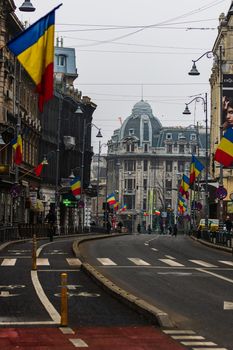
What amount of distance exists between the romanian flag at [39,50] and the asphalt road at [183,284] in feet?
17.8

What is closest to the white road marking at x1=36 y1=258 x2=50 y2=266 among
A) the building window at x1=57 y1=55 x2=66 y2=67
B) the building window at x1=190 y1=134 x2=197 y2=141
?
the building window at x1=57 y1=55 x2=66 y2=67

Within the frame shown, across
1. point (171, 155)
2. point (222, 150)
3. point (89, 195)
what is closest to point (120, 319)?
point (222, 150)

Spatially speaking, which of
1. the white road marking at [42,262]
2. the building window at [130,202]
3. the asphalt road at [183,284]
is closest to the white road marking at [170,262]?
the asphalt road at [183,284]

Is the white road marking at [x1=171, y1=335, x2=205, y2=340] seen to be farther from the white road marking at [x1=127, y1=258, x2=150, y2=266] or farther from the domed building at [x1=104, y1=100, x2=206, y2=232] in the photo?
the domed building at [x1=104, y1=100, x2=206, y2=232]

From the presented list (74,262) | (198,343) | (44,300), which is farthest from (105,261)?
(198,343)

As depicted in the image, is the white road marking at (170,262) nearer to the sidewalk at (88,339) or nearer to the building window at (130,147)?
the sidewalk at (88,339)

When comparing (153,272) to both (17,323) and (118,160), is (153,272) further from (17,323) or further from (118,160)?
(118,160)

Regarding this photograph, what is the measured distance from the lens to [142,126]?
187500mm

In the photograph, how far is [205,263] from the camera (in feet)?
94.9

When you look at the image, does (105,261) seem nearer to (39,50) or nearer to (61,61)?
(39,50)

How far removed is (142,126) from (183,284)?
Answer: 168m

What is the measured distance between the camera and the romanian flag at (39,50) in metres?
18.6

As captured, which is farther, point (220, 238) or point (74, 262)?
point (220, 238)

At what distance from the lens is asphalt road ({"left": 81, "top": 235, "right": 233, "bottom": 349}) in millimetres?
13234
